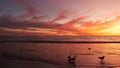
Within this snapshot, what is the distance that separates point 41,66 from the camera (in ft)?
90.0

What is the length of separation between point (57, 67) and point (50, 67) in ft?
2.71

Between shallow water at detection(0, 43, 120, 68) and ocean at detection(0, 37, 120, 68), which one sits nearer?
ocean at detection(0, 37, 120, 68)

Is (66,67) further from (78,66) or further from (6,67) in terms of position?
(6,67)

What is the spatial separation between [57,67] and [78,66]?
117 inches

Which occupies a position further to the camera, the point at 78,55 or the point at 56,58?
the point at 78,55

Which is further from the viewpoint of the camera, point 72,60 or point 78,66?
point 72,60

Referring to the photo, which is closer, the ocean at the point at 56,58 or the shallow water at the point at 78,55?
the ocean at the point at 56,58

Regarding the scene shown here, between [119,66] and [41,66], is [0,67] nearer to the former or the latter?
[41,66]

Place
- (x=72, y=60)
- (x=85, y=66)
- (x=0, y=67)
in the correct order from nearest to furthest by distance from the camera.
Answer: (x=0, y=67)
(x=85, y=66)
(x=72, y=60)

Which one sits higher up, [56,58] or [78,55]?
[78,55]

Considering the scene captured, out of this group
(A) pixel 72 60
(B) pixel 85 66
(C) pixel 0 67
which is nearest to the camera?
(C) pixel 0 67

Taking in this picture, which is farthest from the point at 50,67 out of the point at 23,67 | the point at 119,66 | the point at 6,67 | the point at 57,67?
the point at 119,66

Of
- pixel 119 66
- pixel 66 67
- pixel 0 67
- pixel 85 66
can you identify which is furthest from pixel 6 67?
pixel 119 66

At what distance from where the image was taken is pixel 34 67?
26703 millimetres
